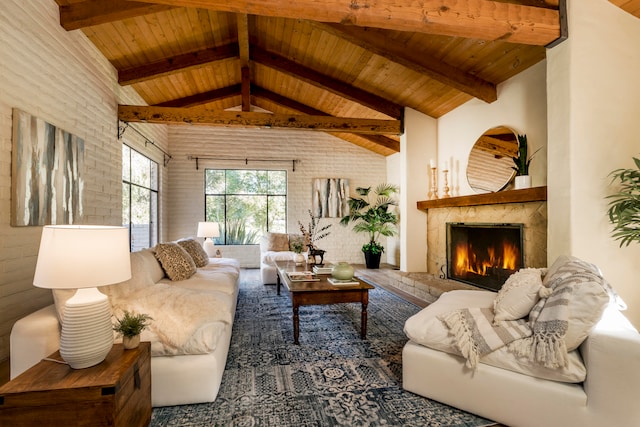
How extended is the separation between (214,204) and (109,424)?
593 centimetres

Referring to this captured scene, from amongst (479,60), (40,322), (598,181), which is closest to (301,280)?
(40,322)

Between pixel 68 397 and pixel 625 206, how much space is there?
3.48m

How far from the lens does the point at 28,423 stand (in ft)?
4.05

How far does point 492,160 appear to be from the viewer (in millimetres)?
3861

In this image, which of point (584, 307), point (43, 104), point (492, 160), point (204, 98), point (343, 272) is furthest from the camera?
point (204, 98)

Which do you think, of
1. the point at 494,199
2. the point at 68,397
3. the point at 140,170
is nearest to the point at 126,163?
the point at 140,170

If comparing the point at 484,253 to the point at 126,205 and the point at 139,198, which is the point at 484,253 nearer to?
the point at 126,205

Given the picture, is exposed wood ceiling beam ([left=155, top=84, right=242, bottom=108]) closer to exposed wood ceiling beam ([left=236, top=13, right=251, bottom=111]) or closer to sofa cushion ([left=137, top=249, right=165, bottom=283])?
exposed wood ceiling beam ([left=236, top=13, right=251, bottom=111])

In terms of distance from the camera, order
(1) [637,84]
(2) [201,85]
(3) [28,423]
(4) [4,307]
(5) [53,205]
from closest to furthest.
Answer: (3) [28,423] < (4) [4,307] < (1) [637,84] < (5) [53,205] < (2) [201,85]

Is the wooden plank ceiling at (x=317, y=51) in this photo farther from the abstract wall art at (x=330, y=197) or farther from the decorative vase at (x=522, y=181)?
the abstract wall art at (x=330, y=197)

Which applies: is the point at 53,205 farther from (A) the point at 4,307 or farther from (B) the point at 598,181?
(B) the point at 598,181

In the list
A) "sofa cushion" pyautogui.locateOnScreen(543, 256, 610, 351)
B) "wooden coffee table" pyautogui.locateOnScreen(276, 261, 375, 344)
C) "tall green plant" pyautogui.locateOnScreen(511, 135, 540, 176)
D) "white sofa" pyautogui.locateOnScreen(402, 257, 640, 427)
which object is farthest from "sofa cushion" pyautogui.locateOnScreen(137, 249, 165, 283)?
"tall green plant" pyautogui.locateOnScreen(511, 135, 540, 176)

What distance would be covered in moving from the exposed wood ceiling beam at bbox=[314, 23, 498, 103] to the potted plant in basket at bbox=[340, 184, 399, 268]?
3113 millimetres

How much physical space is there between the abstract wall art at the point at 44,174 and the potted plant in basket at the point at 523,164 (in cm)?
454
